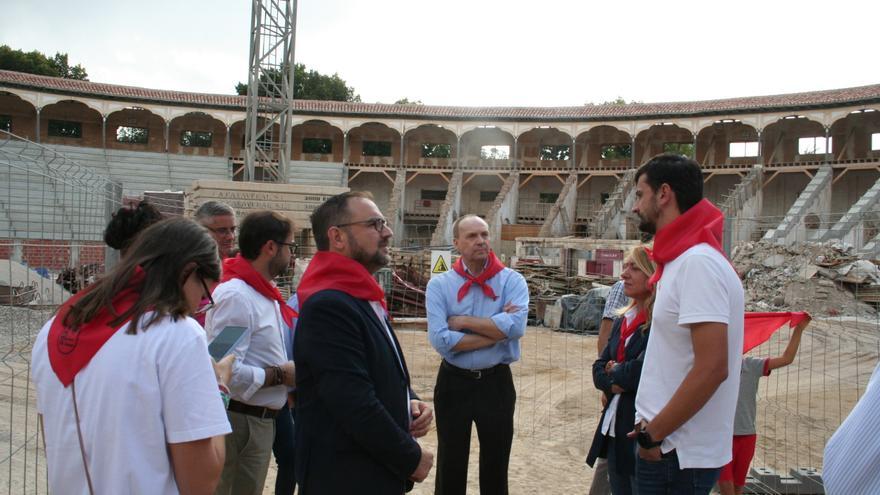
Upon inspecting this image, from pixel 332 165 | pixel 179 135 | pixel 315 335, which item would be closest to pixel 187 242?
pixel 315 335

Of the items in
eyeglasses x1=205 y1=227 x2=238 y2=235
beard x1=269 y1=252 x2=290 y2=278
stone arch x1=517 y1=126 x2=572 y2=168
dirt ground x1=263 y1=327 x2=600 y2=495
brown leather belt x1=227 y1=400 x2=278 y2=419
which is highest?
stone arch x1=517 y1=126 x2=572 y2=168

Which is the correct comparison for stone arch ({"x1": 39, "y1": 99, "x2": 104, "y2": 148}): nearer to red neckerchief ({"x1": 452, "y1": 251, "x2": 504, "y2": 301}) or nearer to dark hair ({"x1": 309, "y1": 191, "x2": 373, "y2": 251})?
red neckerchief ({"x1": 452, "y1": 251, "x2": 504, "y2": 301})

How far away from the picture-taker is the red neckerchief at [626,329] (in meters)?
3.26

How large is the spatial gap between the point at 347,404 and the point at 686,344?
1212 millimetres

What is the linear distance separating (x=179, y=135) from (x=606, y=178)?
24.1 metres

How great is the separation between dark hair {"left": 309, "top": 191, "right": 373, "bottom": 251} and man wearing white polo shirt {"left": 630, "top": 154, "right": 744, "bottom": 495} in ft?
3.72

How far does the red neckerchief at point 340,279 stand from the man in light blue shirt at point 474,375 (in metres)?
1.55

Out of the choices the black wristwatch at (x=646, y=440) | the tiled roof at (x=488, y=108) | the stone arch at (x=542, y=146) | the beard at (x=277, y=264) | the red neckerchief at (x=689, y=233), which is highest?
the tiled roof at (x=488, y=108)

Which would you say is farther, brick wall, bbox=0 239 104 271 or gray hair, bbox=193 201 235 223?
brick wall, bbox=0 239 104 271

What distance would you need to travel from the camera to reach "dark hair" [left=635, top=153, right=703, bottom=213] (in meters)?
→ 2.42

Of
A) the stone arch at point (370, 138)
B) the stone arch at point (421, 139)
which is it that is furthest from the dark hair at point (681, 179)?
the stone arch at point (421, 139)

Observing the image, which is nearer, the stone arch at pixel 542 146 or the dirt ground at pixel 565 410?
the dirt ground at pixel 565 410

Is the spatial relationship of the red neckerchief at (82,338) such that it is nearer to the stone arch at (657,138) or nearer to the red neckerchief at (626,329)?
the red neckerchief at (626,329)

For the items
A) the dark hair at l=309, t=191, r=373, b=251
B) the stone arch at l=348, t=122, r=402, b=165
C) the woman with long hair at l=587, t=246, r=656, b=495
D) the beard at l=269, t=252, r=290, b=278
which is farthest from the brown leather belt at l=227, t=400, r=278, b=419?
the stone arch at l=348, t=122, r=402, b=165
